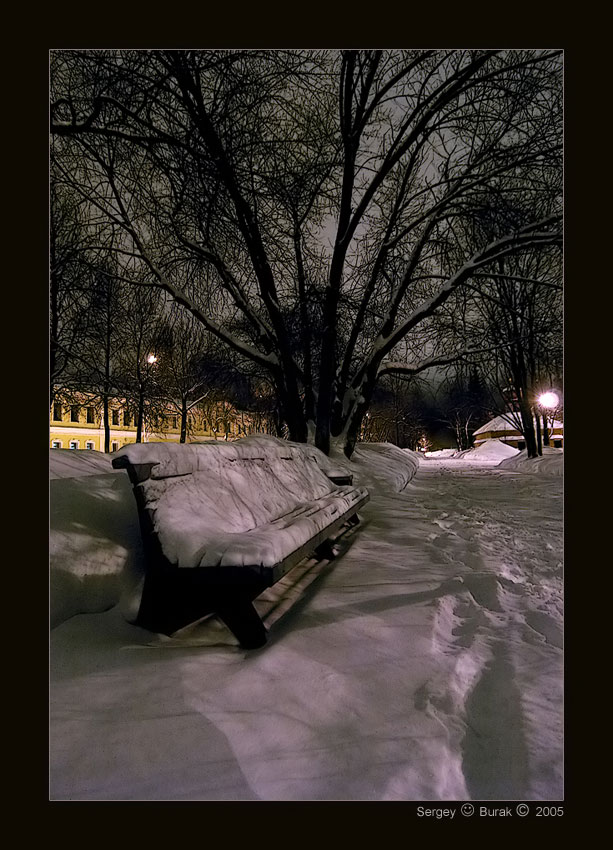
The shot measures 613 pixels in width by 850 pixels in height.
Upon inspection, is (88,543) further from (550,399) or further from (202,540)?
(550,399)

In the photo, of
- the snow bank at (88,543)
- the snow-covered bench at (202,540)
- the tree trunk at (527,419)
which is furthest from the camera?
the tree trunk at (527,419)

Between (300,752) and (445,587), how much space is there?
1.49m

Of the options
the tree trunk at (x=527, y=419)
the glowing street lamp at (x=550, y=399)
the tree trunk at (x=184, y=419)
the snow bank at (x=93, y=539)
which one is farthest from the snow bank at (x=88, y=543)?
the tree trunk at (x=184, y=419)

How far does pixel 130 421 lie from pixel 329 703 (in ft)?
23.8

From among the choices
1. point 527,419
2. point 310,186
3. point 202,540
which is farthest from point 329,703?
point 310,186

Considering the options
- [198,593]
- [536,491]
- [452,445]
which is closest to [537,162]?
[536,491]

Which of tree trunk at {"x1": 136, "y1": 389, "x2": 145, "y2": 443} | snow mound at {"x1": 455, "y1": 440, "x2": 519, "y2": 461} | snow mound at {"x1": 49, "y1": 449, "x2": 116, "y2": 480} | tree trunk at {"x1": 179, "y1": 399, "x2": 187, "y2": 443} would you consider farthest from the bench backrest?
snow mound at {"x1": 455, "y1": 440, "x2": 519, "y2": 461}

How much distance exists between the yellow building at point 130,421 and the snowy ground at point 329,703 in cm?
468

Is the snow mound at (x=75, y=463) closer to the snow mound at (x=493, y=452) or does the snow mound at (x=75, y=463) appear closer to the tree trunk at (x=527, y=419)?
the tree trunk at (x=527, y=419)

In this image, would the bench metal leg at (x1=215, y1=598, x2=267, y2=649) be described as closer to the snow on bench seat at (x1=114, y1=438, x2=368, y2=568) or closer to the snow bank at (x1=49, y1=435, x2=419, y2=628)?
the snow on bench seat at (x1=114, y1=438, x2=368, y2=568)

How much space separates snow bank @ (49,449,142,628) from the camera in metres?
1.76

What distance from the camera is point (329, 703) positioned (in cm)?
131

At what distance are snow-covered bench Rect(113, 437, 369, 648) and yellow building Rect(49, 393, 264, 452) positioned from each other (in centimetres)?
426

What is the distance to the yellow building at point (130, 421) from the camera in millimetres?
6605
